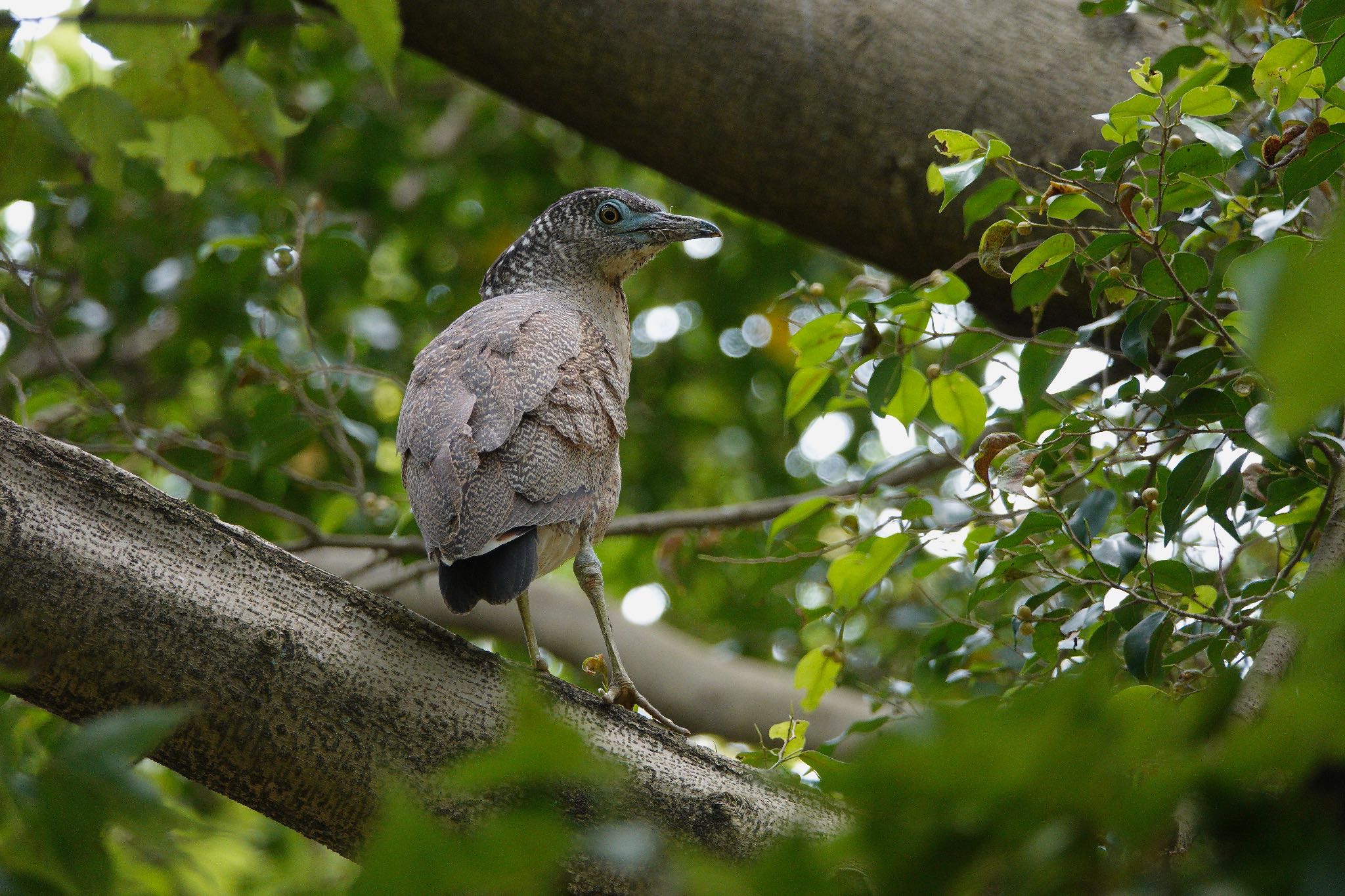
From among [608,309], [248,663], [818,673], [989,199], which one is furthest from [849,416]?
[248,663]

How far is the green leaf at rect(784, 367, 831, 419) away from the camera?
262 centimetres

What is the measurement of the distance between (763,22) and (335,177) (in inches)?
154

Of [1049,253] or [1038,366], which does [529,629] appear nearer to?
[1038,366]

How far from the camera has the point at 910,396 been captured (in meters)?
2.55

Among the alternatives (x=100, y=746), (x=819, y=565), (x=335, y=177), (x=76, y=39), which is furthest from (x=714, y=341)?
(x=100, y=746)

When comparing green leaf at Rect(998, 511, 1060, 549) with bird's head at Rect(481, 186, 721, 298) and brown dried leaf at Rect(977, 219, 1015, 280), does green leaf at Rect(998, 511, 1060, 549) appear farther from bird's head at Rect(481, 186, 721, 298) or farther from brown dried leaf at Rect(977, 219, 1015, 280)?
bird's head at Rect(481, 186, 721, 298)

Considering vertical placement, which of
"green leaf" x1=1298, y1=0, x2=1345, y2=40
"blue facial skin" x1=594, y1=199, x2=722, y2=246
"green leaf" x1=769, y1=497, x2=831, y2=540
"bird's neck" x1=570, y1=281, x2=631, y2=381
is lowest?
"bird's neck" x1=570, y1=281, x2=631, y2=381

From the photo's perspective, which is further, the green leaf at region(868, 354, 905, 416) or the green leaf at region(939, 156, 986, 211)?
the green leaf at region(868, 354, 905, 416)

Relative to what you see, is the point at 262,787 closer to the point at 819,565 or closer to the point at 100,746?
the point at 100,746

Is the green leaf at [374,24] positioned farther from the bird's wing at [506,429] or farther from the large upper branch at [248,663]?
the bird's wing at [506,429]

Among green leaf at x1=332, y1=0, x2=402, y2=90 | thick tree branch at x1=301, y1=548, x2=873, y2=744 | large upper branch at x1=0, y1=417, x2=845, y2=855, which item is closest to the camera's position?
green leaf at x1=332, y1=0, x2=402, y2=90

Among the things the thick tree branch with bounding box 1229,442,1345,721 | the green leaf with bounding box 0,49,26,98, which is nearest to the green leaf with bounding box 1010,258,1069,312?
the thick tree branch with bounding box 1229,442,1345,721

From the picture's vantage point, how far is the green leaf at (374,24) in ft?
4.20

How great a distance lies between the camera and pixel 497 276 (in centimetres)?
364
